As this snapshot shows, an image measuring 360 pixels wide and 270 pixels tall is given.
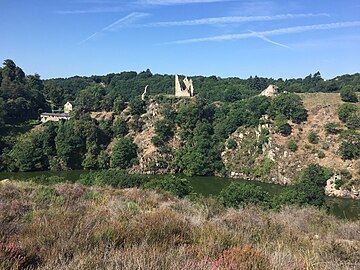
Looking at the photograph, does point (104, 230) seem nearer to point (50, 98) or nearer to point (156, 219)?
point (156, 219)

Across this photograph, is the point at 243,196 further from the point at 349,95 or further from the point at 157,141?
the point at 349,95

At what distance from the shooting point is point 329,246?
628 cm

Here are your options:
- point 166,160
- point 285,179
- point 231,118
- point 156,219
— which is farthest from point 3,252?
point 231,118

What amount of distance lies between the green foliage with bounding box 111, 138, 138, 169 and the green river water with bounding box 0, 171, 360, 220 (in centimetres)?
623

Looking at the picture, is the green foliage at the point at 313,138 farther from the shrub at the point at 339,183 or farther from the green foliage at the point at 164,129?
the green foliage at the point at 164,129

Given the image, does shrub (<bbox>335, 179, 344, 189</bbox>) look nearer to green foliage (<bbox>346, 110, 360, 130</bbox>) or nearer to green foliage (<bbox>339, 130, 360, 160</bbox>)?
green foliage (<bbox>339, 130, 360, 160</bbox>)

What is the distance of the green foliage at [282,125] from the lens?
4947 cm

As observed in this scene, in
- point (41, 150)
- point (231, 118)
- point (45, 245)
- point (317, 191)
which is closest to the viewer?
point (45, 245)

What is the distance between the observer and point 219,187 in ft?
142

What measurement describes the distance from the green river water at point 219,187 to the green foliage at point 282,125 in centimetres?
942

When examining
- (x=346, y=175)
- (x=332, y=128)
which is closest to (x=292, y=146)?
(x=332, y=128)

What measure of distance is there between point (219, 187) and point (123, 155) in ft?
56.5

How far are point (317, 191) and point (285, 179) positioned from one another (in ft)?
60.2

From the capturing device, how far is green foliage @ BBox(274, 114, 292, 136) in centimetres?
4947
